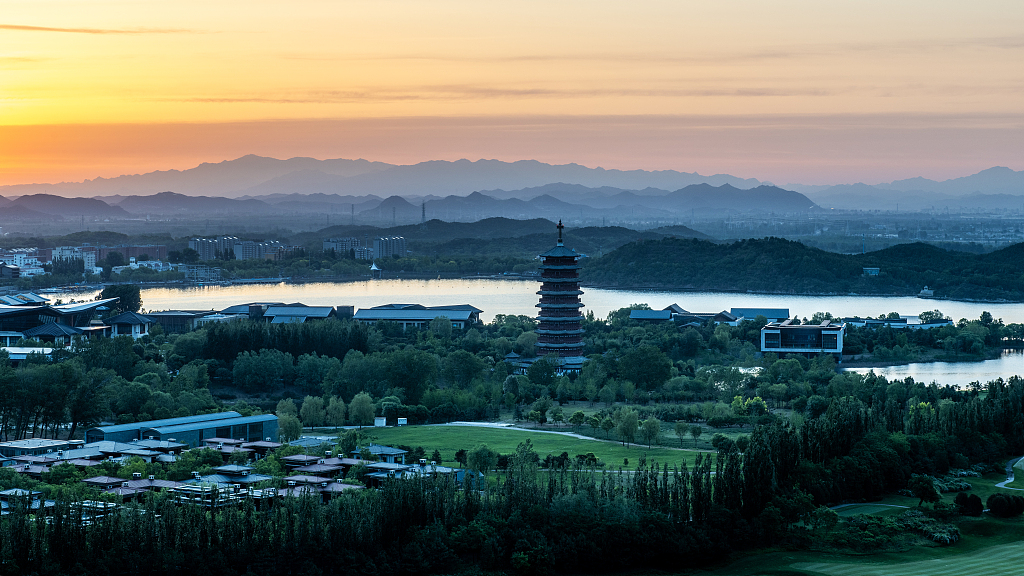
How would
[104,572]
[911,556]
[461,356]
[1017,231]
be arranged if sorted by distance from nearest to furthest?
[104,572], [911,556], [461,356], [1017,231]

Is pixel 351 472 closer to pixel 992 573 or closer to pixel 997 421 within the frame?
pixel 992 573

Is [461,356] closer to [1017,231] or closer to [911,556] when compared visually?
[911,556]

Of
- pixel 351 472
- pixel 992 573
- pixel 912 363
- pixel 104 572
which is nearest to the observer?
pixel 104 572

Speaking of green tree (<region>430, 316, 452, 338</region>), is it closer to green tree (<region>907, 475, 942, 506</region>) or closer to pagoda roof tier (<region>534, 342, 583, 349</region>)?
pagoda roof tier (<region>534, 342, 583, 349</region>)

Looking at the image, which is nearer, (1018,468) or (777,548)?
(777,548)

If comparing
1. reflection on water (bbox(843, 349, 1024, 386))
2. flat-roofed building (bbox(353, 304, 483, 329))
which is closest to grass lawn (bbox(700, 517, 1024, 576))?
reflection on water (bbox(843, 349, 1024, 386))

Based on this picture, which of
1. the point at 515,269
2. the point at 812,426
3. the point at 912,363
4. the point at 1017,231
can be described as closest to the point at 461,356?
the point at 812,426
